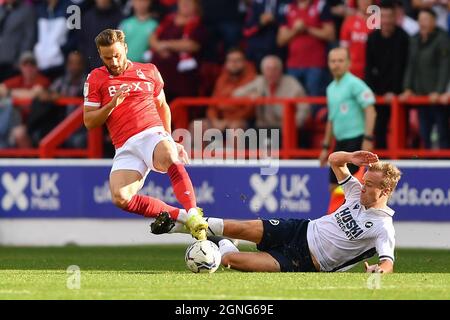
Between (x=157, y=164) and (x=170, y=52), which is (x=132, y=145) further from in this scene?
(x=170, y=52)

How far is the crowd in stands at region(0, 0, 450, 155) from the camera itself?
17.7 m

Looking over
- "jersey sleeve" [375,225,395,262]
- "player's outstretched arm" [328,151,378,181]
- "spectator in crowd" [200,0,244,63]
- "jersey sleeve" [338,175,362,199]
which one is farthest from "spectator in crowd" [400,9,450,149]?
"jersey sleeve" [375,225,395,262]

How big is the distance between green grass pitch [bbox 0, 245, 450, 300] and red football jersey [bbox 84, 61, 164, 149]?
1.33 metres

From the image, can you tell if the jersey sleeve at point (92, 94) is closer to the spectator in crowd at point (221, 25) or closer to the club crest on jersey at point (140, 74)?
the club crest on jersey at point (140, 74)

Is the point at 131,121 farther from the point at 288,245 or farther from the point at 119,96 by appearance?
the point at 288,245

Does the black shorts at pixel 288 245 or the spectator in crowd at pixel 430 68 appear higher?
the spectator in crowd at pixel 430 68

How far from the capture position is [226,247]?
11812 mm

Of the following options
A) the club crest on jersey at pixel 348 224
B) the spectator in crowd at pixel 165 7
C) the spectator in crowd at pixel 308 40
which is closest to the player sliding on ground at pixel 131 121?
the club crest on jersey at pixel 348 224

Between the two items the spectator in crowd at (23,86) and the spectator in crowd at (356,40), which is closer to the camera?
the spectator in crowd at (356,40)

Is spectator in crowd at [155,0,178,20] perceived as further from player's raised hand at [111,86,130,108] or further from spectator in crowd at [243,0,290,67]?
player's raised hand at [111,86,130,108]

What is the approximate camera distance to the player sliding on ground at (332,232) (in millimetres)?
11359

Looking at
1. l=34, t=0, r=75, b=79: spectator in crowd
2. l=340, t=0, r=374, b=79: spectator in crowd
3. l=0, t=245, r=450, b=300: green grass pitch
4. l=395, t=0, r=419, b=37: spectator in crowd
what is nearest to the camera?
l=0, t=245, r=450, b=300: green grass pitch

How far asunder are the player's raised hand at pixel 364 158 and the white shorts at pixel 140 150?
183cm

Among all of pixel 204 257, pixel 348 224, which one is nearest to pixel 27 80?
pixel 204 257
